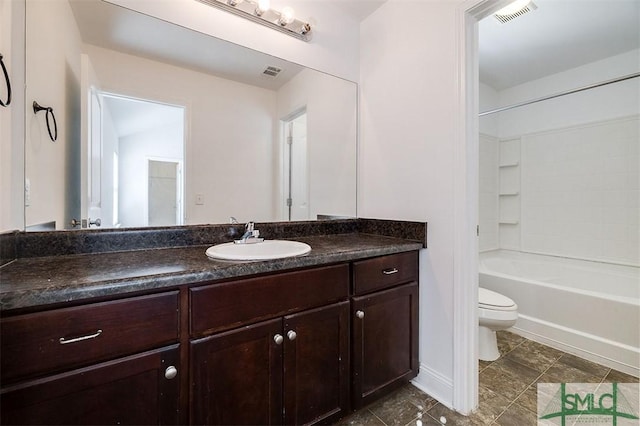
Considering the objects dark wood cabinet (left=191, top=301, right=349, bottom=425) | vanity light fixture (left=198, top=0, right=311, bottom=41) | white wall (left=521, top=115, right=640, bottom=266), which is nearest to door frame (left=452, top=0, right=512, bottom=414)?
dark wood cabinet (left=191, top=301, right=349, bottom=425)

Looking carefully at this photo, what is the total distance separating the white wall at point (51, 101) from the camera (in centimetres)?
104

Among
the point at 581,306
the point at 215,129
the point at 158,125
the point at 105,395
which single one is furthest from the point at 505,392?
the point at 158,125

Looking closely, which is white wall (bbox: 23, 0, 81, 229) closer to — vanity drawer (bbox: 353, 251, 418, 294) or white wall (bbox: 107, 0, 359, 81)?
white wall (bbox: 107, 0, 359, 81)

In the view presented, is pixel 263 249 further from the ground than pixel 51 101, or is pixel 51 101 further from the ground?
pixel 51 101

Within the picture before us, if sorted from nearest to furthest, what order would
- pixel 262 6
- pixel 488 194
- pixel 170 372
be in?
pixel 170 372 → pixel 262 6 → pixel 488 194

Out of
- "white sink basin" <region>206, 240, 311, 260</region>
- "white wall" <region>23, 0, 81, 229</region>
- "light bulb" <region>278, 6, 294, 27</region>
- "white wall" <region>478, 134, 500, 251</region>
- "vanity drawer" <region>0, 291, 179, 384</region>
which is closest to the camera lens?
"vanity drawer" <region>0, 291, 179, 384</region>

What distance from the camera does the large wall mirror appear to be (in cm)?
112

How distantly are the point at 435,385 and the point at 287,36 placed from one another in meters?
2.17

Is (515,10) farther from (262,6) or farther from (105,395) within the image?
(105,395)

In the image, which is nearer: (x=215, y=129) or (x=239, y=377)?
(x=239, y=377)

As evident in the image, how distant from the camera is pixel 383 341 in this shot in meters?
1.37

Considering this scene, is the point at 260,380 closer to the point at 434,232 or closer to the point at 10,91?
the point at 434,232

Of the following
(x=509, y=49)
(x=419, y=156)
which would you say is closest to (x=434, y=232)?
(x=419, y=156)

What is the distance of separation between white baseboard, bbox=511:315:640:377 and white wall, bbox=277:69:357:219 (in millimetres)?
1679
